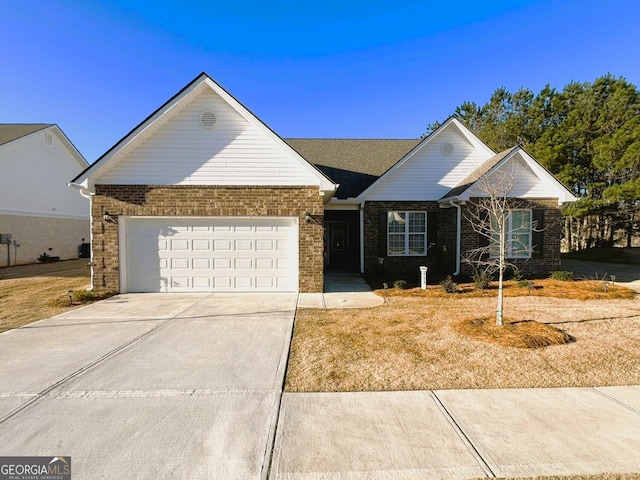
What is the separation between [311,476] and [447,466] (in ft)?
3.76

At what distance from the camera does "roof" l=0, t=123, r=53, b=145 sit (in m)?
16.9

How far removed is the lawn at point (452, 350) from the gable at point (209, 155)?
4577 mm

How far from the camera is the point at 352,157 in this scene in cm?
1588

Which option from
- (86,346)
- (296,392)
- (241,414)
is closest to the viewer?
(241,414)

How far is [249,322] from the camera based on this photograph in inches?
262

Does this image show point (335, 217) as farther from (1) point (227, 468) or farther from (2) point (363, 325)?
(1) point (227, 468)

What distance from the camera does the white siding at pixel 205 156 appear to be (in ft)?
30.8

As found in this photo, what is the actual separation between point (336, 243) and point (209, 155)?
8.59 m

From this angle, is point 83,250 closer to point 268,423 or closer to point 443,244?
point 443,244

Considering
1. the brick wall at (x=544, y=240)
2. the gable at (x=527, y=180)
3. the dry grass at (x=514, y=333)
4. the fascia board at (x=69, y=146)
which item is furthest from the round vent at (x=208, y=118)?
the fascia board at (x=69, y=146)

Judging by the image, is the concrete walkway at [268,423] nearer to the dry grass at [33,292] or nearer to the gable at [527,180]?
the dry grass at [33,292]

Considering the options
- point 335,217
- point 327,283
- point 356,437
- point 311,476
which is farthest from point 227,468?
point 335,217

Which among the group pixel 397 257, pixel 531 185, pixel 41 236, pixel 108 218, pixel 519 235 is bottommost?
pixel 397 257

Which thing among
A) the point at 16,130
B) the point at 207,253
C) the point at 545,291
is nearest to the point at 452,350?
the point at 545,291
